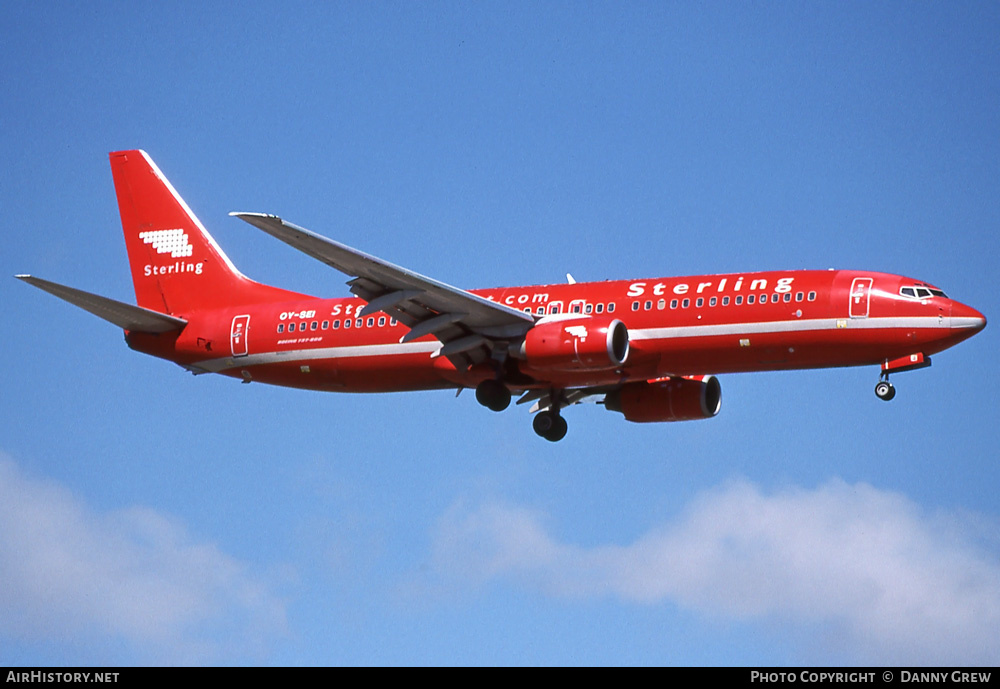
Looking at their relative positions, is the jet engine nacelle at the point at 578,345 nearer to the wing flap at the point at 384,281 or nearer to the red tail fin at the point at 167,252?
the wing flap at the point at 384,281

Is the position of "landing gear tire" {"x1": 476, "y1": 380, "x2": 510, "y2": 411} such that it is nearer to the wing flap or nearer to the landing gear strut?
the wing flap

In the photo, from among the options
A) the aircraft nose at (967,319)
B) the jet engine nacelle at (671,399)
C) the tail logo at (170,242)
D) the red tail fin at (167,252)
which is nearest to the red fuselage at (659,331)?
the aircraft nose at (967,319)

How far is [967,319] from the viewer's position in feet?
143

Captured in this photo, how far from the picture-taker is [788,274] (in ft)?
149

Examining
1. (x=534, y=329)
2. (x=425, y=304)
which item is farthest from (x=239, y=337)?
(x=534, y=329)

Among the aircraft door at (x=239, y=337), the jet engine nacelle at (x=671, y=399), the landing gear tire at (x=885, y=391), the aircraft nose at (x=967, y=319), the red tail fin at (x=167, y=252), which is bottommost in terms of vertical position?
the landing gear tire at (x=885, y=391)

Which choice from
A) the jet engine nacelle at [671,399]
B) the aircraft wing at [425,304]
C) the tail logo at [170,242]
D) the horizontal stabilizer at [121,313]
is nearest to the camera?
the aircraft wing at [425,304]

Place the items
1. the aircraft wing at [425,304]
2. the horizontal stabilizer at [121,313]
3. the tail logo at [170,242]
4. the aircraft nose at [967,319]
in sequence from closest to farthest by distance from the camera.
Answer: the aircraft wing at [425,304] → the aircraft nose at [967,319] → the horizontal stabilizer at [121,313] → the tail logo at [170,242]

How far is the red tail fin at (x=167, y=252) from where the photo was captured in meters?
54.5

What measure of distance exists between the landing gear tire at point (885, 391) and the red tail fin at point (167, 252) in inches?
853

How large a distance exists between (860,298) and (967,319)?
10.3 feet

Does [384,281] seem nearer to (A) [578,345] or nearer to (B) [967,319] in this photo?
(A) [578,345]

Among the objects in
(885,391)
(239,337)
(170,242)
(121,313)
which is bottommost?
(885,391)
